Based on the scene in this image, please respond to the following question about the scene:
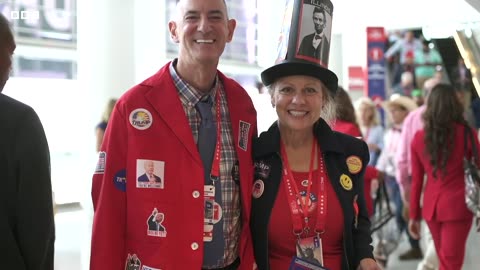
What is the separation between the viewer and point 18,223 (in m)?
1.63

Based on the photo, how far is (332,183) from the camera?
6.99ft

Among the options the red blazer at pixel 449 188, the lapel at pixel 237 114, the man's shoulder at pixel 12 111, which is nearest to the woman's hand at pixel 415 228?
the red blazer at pixel 449 188

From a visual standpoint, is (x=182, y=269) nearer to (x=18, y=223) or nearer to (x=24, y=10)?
(x=18, y=223)

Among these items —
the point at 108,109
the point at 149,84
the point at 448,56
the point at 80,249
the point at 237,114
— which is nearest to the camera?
the point at 149,84

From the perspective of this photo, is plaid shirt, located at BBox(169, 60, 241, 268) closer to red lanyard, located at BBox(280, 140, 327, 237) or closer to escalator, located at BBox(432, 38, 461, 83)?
red lanyard, located at BBox(280, 140, 327, 237)

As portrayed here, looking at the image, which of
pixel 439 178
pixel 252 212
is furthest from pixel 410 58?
pixel 252 212

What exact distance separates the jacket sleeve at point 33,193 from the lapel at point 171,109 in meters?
0.38

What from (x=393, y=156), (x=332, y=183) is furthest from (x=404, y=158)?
(x=332, y=183)

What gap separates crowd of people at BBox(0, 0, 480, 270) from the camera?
164 cm

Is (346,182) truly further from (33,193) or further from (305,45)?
(33,193)

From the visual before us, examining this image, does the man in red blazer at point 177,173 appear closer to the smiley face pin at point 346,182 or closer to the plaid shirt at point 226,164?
the plaid shirt at point 226,164

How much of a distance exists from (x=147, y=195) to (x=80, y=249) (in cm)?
427

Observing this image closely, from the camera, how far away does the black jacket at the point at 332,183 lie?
6.87 feet

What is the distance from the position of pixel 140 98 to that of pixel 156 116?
0.26 feet
